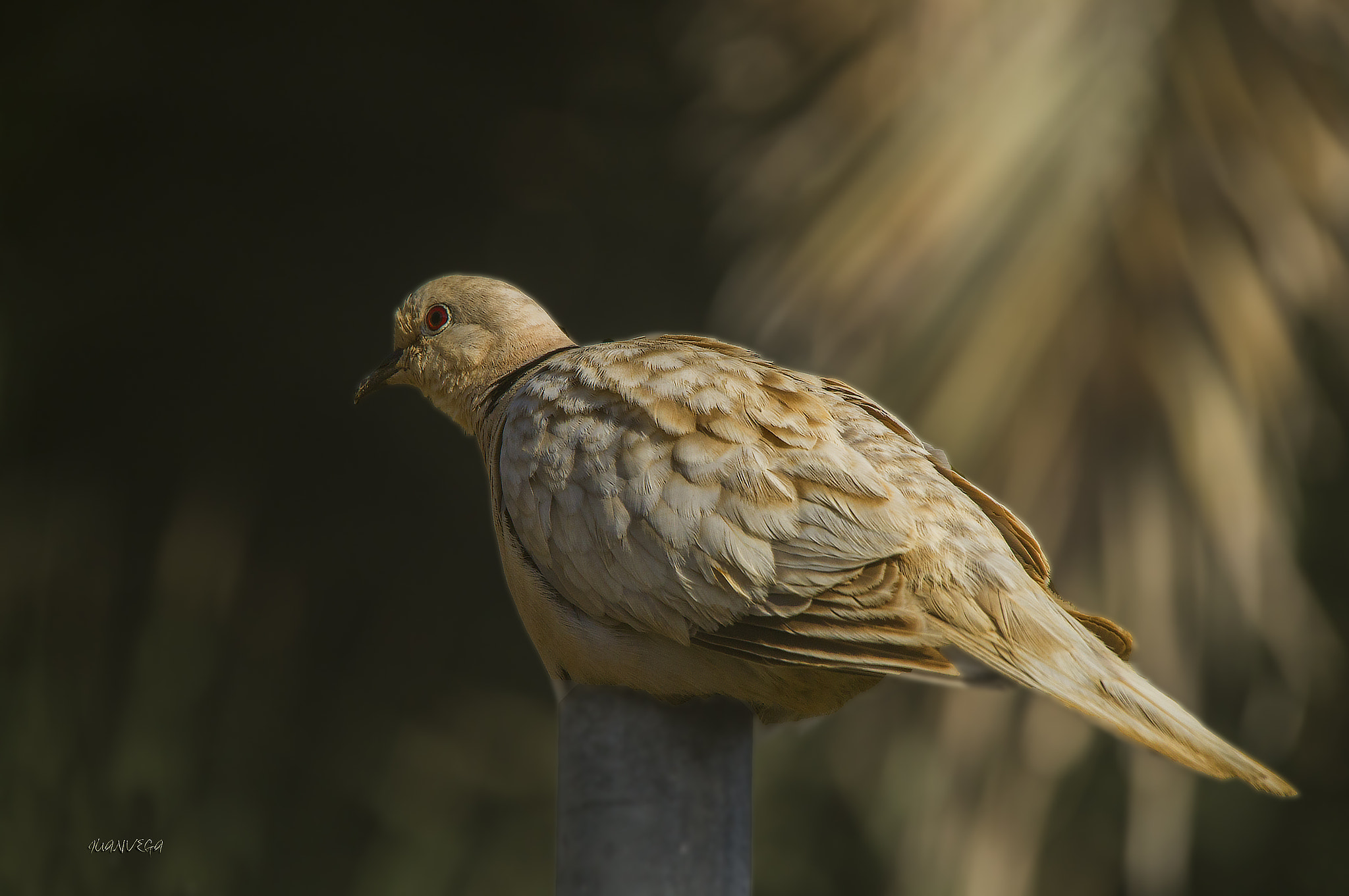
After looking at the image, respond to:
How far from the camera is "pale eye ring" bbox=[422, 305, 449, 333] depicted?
273 cm

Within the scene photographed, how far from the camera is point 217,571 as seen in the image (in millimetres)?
6027

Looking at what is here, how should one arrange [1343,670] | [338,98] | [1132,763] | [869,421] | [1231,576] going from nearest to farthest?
[869,421] → [1231,576] → [1132,763] → [1343,670] → [338,98]

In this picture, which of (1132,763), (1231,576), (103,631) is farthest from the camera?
(103,631)

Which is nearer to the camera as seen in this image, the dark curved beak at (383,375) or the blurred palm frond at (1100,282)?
the dark curved beak at (383,375)

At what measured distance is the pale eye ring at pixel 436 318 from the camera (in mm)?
2729

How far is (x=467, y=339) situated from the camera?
8.79 feet

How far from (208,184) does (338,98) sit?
0.81 m

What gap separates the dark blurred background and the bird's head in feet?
5.05

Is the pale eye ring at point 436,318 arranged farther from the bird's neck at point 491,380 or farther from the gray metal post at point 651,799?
the gray metal post at point 651,799

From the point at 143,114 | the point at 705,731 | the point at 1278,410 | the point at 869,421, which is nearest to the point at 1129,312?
the point at 1278,410

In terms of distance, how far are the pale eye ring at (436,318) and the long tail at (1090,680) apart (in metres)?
1.46

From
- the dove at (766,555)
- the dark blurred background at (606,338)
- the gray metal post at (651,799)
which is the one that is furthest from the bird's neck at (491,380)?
the dark blurred background at (606,338)

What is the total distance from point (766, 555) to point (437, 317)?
1270 mm

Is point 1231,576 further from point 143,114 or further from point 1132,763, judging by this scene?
point 143,114
